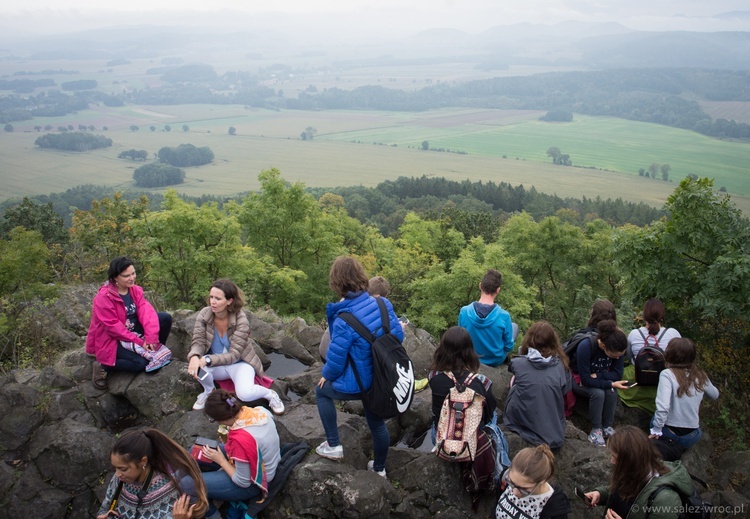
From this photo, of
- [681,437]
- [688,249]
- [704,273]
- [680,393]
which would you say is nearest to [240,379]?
[680,393]

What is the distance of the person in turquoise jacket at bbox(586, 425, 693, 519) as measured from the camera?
4.23 m

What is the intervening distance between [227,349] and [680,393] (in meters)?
5.68

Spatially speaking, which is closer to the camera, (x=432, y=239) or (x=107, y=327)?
(x=107, y=327)

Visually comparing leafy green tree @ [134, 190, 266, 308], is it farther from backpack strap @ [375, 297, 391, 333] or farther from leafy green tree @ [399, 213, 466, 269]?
leafy green tree @ [399, 213, 466, 269]

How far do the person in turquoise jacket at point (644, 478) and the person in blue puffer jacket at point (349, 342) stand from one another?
2.37 meters

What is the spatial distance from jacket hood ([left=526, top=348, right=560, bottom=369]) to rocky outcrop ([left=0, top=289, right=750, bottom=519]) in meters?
0.96

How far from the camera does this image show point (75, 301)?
14.2m

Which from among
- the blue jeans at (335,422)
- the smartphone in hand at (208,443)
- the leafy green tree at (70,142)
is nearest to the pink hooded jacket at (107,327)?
the smartphone in hand at (208,443)

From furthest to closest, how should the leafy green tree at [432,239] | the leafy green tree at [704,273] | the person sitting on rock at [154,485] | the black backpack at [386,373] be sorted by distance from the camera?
1. the leafy green tree at [432,239]
2. the leafy green tree at [704,273]
3. the black backpack at [386,373]
4. the person sitting on rock at [154,485]

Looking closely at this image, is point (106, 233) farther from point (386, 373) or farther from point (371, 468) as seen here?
point (386, 373)

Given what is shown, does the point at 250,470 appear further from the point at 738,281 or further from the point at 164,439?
the point at 738,281

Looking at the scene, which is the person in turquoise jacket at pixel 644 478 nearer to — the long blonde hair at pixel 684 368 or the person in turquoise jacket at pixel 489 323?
the long blonde hair at pixel 684 368

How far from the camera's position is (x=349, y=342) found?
17.4ft

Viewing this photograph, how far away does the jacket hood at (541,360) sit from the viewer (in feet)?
19.9
